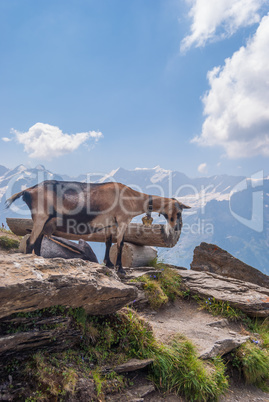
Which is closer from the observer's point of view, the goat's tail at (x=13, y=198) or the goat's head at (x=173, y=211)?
the goat's tail at (x=13, y=198)

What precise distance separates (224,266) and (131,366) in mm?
9755

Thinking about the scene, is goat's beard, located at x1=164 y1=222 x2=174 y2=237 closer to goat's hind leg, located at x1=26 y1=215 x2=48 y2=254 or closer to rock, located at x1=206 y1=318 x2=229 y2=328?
rock, located at x1=206 y1=318 x2=229 y2=328

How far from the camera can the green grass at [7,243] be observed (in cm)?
1355

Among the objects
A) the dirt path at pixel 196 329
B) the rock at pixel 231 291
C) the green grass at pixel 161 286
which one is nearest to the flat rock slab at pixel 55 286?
the dirt path at pixel 196 329

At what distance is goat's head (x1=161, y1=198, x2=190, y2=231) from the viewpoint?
330 inches

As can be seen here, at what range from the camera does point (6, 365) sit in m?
3.56

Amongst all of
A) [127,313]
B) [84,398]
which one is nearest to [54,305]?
[84,398]

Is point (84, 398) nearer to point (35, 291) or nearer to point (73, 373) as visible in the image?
point (73, 373)

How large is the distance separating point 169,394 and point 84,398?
1755 millimetres

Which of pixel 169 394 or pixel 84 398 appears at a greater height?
pixel 84 398

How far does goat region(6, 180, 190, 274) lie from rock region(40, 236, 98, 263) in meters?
1.00

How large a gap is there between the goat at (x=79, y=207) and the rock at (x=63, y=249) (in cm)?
100

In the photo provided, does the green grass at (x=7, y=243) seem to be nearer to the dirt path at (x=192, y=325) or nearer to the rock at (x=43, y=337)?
the dirt path at (x=192, y=325)

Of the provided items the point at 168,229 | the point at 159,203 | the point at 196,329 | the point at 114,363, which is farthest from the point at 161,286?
the point at 114,363
